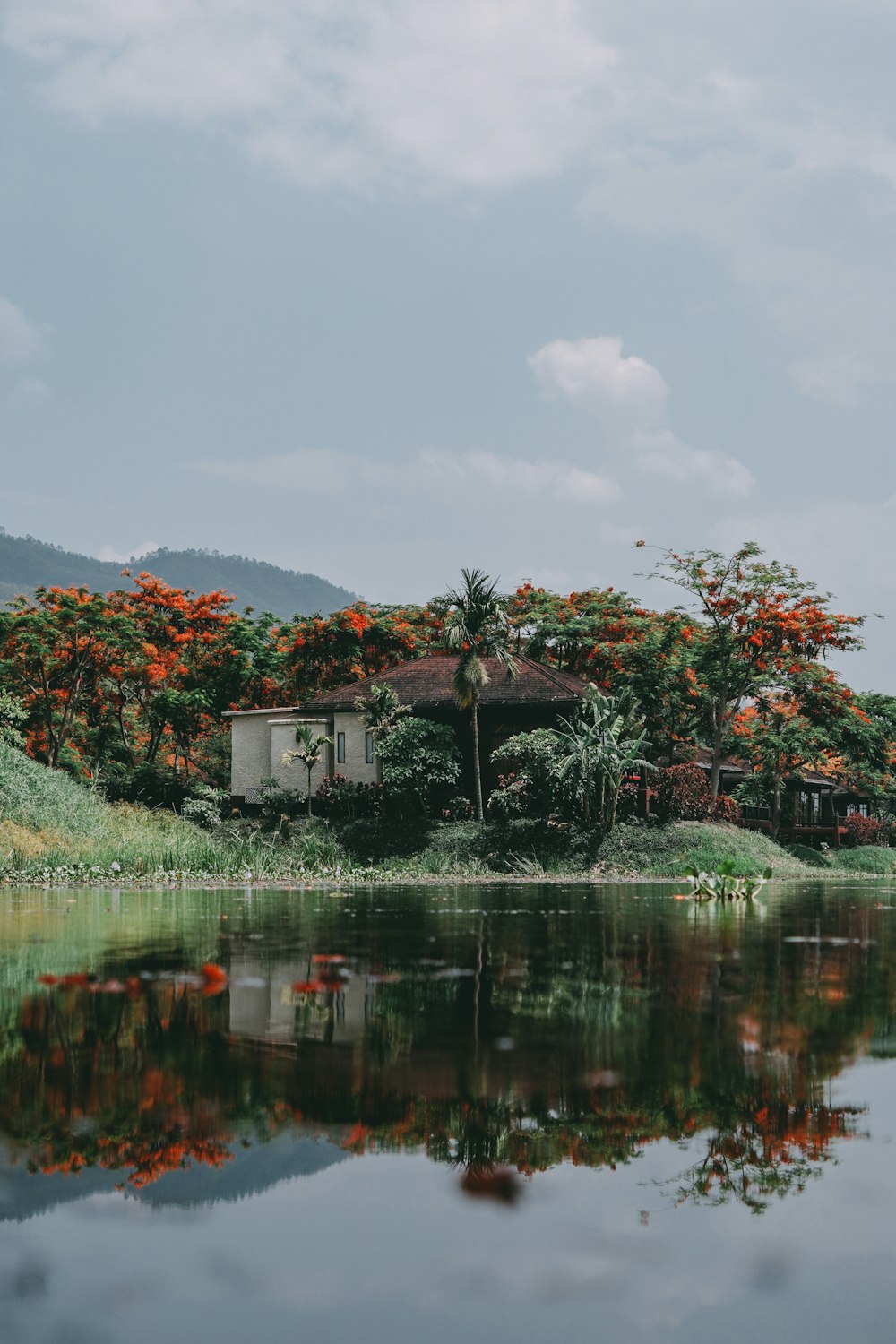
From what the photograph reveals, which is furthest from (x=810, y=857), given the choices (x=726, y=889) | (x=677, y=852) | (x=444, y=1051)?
(x=444, y=1051)

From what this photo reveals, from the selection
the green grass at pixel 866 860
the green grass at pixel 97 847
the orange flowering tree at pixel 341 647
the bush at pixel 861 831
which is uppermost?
the orange flowering tree at pixel 341 647

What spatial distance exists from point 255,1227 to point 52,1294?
0.60 m

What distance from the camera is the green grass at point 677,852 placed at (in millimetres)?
29391

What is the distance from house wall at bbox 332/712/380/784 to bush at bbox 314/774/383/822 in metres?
1.58

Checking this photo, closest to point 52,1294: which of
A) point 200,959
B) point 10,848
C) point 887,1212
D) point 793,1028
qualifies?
point 887,1212

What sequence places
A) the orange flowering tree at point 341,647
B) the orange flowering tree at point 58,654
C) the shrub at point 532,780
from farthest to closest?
the orange flowering tree at point 341,647
the orange flowering tree at point 58,654
the shrub at point 532,780

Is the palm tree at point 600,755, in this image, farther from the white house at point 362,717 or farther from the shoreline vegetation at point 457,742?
the white house at point 362,717

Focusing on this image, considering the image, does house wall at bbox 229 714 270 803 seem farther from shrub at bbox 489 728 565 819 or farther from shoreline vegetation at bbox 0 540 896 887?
shrub at bbox 489 728 565 819

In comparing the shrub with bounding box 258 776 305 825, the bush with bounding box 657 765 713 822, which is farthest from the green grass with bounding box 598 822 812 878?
the shrub with bounding box 258 776 305 825

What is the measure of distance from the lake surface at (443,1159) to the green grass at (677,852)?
2133 centimetres

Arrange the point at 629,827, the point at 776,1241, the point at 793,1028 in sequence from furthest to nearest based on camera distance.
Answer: the point at 629,827, the point at 793,1028, the point at 776,1241

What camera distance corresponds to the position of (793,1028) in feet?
21.4

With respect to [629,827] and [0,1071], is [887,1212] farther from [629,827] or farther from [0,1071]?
[629,827]

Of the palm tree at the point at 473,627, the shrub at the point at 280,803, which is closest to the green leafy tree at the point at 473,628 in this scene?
the palm tree at the point at 473,627
